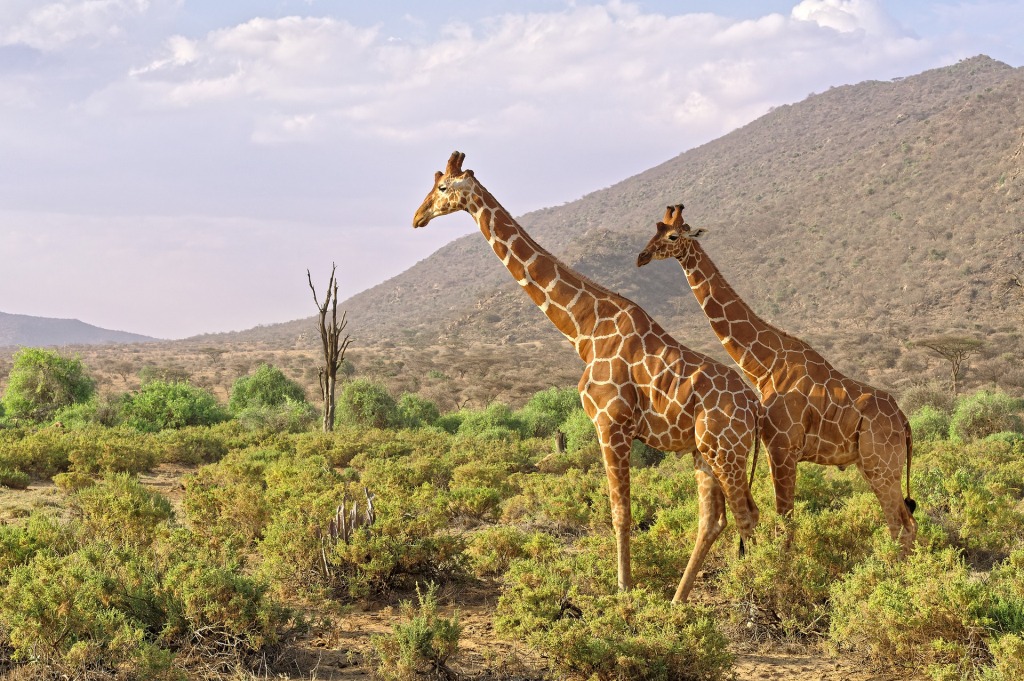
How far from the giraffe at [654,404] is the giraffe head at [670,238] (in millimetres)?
609

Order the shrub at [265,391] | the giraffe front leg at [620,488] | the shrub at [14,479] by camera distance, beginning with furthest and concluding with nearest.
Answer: the shrub at [265,391], the shrub at [14,479], the giraffe front leg at [620,488]

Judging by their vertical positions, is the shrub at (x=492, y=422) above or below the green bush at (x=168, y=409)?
below

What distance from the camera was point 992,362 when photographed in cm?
3719

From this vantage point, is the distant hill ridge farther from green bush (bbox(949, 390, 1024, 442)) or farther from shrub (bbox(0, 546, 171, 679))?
shrub (bbox(0, 546, 171, 679))

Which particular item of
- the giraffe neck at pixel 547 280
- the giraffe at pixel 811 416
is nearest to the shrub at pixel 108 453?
the giraffe neck at pixel 547 280

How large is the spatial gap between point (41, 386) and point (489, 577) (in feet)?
66.9

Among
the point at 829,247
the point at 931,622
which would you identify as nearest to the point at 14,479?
the point at 931,622

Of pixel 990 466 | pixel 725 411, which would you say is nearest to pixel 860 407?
pixel 725 411

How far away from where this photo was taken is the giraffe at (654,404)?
22.1 ft

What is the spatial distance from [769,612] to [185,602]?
14.4 feet

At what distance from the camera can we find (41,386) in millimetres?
24328

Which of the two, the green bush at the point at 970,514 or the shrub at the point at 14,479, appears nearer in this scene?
the green bush at the point at 970,514

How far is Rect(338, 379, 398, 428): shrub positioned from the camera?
23.9m

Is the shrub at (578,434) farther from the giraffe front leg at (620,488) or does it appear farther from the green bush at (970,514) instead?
the giraffe front leg at (620,488)
